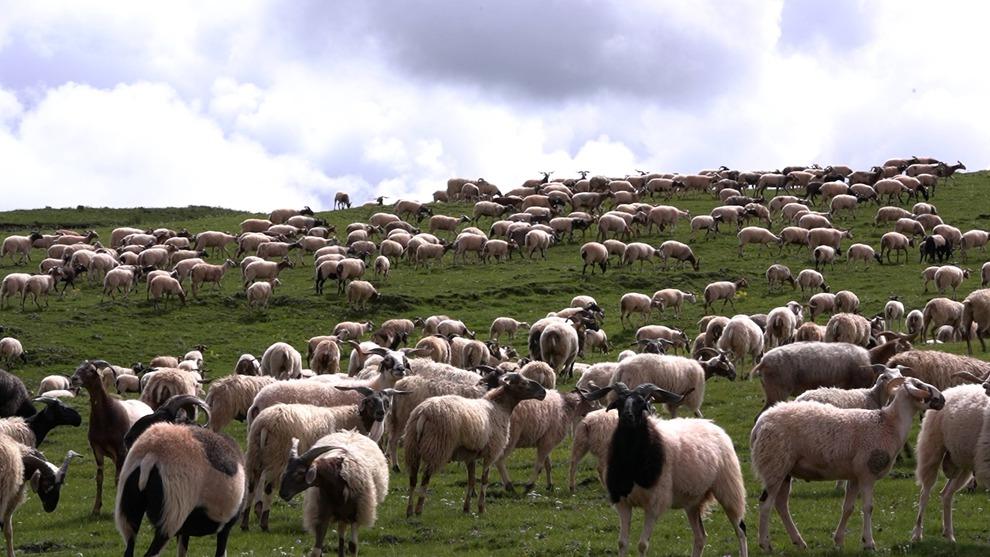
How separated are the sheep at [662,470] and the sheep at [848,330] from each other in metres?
14.4

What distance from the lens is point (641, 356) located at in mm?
20859

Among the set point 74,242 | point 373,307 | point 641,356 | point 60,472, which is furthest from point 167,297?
point 60,472

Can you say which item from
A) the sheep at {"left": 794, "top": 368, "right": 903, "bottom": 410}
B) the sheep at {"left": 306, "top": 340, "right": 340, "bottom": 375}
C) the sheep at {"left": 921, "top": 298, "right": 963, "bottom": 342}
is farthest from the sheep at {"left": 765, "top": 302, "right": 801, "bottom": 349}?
the sheep at {"left": 794, "top": 368, "right": 903, "bottom": 410}

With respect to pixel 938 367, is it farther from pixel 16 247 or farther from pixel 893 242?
pixel 16 247

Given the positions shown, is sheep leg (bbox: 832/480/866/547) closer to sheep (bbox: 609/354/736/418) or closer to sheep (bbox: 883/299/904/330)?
sheep (bbox: 609/354/736/418)

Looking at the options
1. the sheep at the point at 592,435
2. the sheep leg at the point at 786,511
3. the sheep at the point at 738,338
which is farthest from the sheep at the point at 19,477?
the sheep at the point at 738,338

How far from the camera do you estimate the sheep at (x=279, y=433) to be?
14.5 m

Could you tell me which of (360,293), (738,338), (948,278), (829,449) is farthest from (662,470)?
(948,278)

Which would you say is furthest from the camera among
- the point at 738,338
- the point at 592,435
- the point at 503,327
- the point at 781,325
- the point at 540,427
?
the point at 503,327

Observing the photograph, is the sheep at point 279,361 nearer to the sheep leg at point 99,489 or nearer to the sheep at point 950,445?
the sheep leg at point 99,489

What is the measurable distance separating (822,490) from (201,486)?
10.1 m

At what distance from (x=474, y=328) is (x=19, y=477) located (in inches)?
1032

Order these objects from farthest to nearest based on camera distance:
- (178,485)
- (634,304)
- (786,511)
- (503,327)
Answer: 1. (634,304)
2. (503,327)
3. (786,511)
4. (178,485)

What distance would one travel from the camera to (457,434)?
50.1ft
